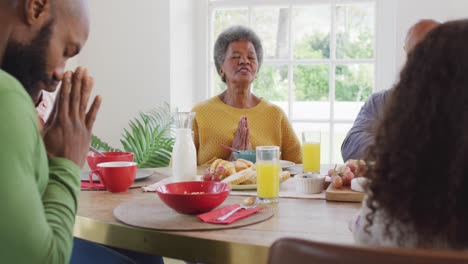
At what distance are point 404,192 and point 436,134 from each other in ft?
0.32

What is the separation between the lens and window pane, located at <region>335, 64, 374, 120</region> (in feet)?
11.1

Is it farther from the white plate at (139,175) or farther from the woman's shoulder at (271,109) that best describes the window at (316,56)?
the white plate at (139,175)

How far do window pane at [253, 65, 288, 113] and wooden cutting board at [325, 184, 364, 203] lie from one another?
2.08 metres

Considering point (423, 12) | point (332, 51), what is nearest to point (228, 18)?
point (332, 51)

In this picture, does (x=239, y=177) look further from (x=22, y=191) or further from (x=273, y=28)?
(x=273, y=28)

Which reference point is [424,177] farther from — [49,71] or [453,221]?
[49,71]

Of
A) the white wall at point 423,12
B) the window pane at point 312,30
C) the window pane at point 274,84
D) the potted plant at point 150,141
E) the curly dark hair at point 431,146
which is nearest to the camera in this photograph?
the curly dark hair at point 431,146

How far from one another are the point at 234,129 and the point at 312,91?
1.07 m

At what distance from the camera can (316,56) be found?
11.3 ft

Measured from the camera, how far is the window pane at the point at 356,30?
11.0 feet

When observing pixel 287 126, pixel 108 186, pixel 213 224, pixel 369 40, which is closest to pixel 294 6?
pixel 369 40

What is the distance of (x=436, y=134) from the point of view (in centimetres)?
77

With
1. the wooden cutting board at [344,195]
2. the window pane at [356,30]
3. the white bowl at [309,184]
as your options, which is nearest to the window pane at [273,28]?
the window pane at [356,30]

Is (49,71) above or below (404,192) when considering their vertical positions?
above
